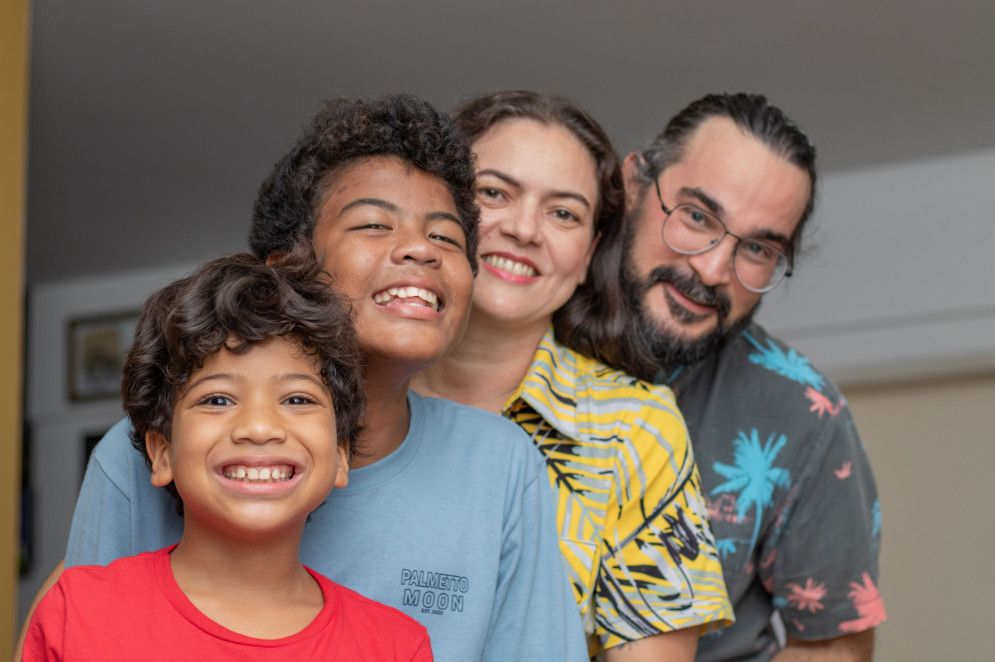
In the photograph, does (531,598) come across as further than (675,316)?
No

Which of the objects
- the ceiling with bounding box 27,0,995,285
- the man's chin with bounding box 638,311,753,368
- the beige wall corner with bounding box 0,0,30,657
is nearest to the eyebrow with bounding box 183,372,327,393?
the man's chin with bounding box 638,311,753,368

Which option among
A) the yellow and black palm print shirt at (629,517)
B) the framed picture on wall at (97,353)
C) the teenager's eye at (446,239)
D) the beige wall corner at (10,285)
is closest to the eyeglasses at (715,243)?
the yellow and black palm print shirt at (629,517)

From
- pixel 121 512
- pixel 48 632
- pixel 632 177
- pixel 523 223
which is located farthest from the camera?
pixel 632 177

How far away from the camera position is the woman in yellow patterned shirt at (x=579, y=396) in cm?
170

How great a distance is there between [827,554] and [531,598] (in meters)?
0.87

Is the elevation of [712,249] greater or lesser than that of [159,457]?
greater

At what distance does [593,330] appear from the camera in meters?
2.03

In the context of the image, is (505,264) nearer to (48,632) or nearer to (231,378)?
(231,378)

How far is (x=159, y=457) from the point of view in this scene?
129 centimetres

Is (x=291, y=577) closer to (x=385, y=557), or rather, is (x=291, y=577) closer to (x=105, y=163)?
(x=385, y=557)

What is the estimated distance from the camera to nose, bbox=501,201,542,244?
6.04 ft

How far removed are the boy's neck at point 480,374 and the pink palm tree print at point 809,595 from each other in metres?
0.72

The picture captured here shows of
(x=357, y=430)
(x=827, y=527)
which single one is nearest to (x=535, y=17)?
(x=827, y=527)

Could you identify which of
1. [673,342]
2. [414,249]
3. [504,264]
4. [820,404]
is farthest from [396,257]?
[820,404]
